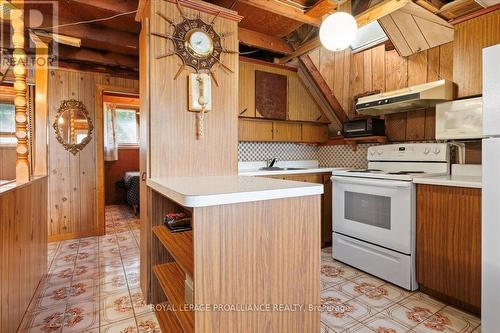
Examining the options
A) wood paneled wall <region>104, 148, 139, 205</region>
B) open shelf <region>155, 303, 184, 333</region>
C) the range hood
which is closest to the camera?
open shelf <region>155, 303, 184, 333</region>

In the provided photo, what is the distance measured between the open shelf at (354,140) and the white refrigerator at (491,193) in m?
1.53

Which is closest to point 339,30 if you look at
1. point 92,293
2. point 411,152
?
point 411,152

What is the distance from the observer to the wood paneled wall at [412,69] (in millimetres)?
1982

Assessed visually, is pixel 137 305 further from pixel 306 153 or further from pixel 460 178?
pixel 306 153

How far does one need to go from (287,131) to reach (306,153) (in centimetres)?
62

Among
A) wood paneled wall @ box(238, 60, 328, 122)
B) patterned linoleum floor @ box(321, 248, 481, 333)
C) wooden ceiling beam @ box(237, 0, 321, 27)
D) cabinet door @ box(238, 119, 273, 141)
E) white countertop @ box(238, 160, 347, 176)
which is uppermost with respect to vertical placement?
wooden ceiling beam @ box(237, 0, 321, 27)

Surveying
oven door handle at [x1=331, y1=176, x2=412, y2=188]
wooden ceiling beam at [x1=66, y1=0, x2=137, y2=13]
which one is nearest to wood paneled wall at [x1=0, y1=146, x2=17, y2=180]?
wooden ceiling beam at [x1=66, y1=0, x2=137, y2=13]

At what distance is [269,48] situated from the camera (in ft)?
9.58

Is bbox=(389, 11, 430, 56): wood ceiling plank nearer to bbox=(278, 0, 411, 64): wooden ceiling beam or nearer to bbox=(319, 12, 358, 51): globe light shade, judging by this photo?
bbox=(278, 0, 411, 64): wooden ceiling beam

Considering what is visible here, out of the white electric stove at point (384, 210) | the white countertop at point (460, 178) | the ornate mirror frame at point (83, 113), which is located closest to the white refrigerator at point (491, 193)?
the white countertop at point (460, 178)

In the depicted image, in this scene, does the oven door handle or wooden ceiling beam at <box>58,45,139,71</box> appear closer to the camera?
the oven door handle

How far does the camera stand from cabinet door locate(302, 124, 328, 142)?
361cm

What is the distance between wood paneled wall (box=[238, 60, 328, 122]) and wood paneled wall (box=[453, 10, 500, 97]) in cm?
167

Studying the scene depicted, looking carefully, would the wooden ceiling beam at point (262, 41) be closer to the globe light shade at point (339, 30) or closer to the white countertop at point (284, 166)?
Result: the globe light shade at point (339, 30)
